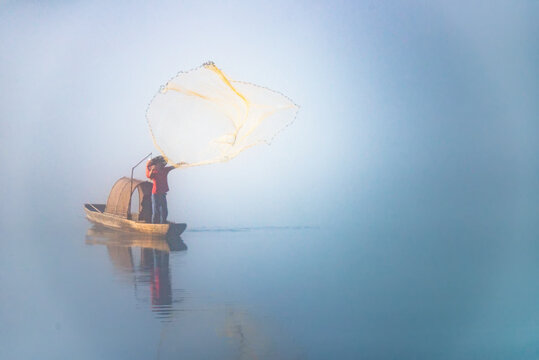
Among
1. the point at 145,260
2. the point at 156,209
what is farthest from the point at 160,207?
the point at 145,260

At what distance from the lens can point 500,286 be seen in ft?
28.7

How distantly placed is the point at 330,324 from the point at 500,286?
4.20 metres

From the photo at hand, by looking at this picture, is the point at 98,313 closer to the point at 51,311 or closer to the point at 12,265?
the point at 51,311

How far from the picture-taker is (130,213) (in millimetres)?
17172

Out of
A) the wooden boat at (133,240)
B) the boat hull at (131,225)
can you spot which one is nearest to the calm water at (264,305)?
the wooden boat at (133,240)

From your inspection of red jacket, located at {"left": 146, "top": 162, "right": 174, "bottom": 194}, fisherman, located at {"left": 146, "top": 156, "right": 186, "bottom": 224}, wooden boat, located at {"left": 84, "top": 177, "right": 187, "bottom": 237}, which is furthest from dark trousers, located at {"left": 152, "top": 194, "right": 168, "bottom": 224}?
wooden boat, located at {"left": 84, "top": 177, "right": 187, "bottom": 237}

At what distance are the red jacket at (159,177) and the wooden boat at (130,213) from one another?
3.36 ft

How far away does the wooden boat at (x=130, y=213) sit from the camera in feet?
49.2

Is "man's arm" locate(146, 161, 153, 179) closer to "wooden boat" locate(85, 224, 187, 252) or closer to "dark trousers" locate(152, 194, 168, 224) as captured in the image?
"dark trousers" locate(152, 194, 168, 224)

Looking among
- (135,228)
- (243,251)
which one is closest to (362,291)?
(243,251)

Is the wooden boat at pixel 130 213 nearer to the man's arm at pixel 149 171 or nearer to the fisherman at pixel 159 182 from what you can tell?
the fisherman at pixel 159 182

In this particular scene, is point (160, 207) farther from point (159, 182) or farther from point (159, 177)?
point (159, 177)

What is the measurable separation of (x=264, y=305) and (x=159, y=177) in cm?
880

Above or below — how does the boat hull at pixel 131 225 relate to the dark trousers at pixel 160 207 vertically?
below
